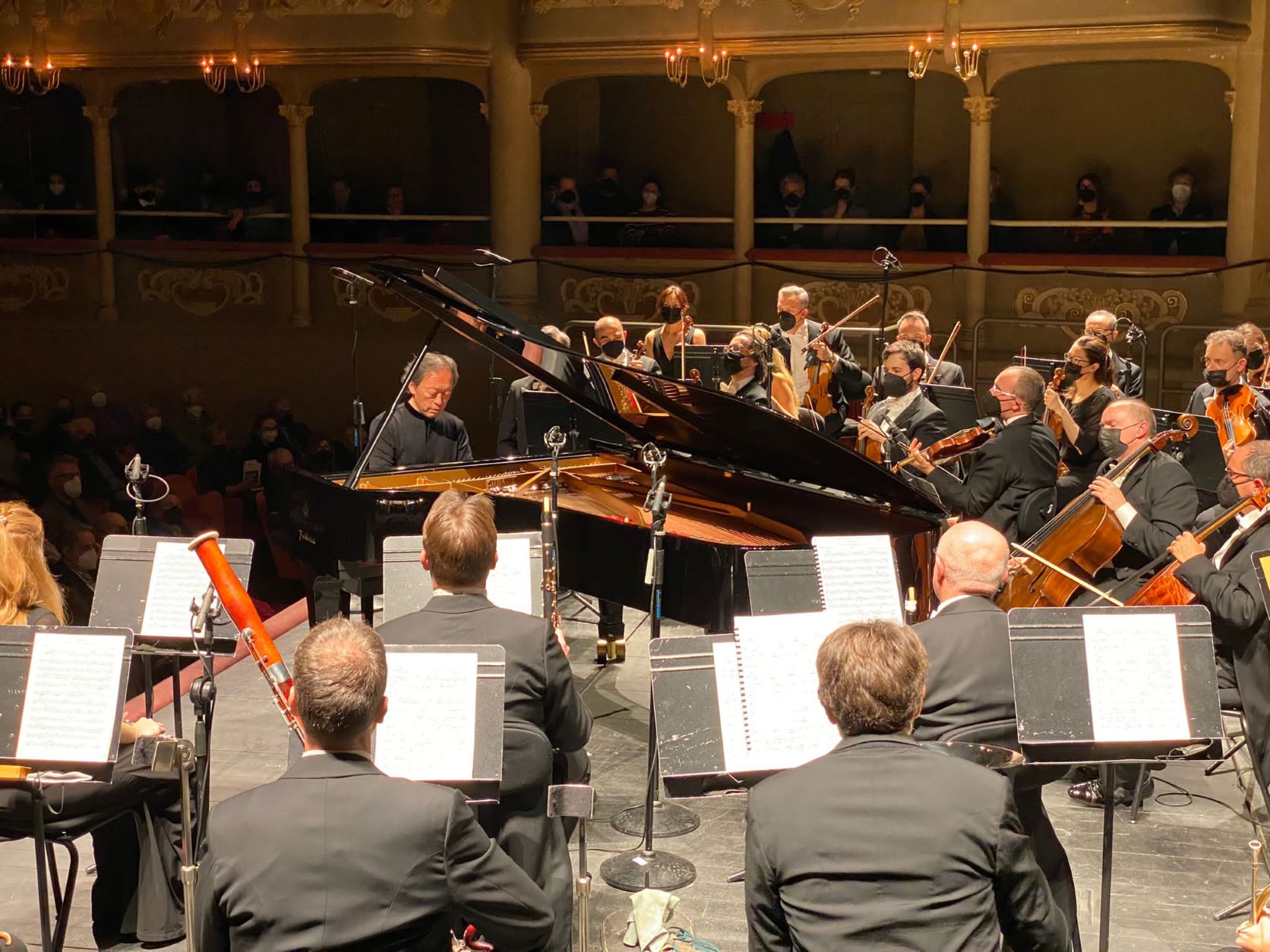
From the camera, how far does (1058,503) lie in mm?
7805

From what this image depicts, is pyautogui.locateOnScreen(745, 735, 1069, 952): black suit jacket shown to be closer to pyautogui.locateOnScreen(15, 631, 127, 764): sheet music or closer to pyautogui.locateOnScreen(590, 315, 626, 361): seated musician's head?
pyautogui.locateOnScreen(15, 631, 127, 764): sheet music

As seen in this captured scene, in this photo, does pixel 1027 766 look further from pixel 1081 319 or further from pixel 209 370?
pixel 209 370

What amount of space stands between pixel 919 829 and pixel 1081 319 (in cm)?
1153

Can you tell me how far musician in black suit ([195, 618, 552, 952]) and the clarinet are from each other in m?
0.95

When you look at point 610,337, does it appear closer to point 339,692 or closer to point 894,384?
point 894,384

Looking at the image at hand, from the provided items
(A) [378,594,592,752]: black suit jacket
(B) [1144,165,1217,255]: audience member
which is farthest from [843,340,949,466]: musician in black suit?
(B) [1144,165,1217,255]: audience member

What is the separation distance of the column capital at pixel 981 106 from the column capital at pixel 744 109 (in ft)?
6.85

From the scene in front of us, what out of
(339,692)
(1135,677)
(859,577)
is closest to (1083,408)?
(859,577)

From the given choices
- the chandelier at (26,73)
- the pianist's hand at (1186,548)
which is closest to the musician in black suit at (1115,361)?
the pianist's hand at (1186,548)

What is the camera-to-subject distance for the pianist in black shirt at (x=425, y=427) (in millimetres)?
7547

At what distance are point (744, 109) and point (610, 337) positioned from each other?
21.0ft

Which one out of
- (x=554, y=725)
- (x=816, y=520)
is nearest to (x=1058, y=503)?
(x=816, y=520)

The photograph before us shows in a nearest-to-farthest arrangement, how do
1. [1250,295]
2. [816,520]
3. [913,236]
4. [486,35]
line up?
[816,520] → [1250,295] → [486,35] → [913,236]

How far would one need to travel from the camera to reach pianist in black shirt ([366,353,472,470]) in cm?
755
